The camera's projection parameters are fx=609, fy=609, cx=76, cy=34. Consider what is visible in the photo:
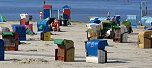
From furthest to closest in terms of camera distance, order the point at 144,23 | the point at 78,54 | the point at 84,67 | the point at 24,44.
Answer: the point at 144,23
the point at 24,44
the point at 78,54
the point at 84,67

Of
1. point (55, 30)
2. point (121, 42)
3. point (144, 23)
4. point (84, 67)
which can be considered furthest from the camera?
point (144, 23)

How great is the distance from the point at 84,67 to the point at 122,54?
18.5 ft

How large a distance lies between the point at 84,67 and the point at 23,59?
296 cm

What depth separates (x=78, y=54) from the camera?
26234 millimetres

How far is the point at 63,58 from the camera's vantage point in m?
23.1

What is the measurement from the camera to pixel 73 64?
22234 millimetres

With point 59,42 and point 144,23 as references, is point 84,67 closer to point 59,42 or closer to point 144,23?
point 59,42

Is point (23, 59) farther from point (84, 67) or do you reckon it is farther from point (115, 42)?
point (115, 42)

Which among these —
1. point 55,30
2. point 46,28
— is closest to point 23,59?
point 46,28

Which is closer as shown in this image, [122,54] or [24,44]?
[122,54]

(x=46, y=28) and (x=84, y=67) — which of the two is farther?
(x=46, y=28)

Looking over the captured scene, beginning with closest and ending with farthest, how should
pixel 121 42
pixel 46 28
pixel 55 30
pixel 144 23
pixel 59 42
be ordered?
1. pixel 59 42
2. pixel 121 42
3. pixel 46 28
4. pixel 55 30
5. pixel 144 23

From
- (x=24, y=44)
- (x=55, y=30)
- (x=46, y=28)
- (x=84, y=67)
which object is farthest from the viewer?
(x=55, y=30)

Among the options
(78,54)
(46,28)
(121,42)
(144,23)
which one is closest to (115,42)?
(121,42)
